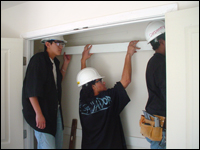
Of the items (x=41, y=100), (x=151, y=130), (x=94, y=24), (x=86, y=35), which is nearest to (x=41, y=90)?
(x=41, y=100)

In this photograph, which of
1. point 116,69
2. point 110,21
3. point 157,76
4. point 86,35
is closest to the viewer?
point 110,21

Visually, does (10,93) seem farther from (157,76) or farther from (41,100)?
(157,76)

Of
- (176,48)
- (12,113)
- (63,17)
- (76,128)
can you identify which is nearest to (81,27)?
(63,17)

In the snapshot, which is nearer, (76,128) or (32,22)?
(32,22)

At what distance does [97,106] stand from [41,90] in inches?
28.0

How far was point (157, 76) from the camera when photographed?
174cm

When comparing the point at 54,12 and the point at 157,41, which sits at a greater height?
the point at 54,12

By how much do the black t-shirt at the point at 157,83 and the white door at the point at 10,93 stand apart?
1.65 meters

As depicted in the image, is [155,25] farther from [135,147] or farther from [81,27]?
[135,147]

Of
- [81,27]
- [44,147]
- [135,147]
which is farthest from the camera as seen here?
[135,147]

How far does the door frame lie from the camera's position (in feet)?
4.36

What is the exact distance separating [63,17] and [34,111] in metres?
1.21

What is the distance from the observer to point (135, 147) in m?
2.37

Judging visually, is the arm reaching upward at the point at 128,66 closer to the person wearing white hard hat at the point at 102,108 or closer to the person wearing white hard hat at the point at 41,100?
the person wearing white hard hat at the point at 102,108
